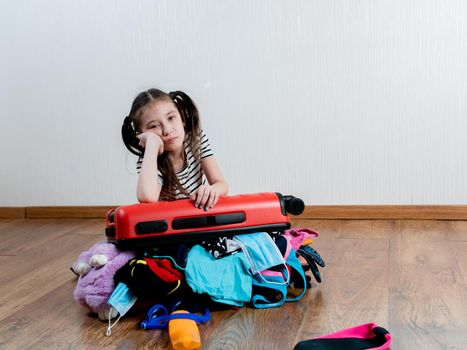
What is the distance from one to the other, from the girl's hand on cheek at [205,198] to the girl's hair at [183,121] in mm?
205

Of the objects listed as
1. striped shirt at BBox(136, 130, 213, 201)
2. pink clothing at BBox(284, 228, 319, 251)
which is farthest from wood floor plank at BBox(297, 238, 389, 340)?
striped shirt at BBox(136, 130, 213, 201)

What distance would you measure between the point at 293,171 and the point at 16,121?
4.01 ft

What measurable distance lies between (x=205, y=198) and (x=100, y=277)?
0.29 meters

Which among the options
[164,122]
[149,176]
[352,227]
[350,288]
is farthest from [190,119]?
[352,227]

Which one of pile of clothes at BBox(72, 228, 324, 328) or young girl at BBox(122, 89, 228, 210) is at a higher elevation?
young girl at BBox(122, 89, 228, 210)

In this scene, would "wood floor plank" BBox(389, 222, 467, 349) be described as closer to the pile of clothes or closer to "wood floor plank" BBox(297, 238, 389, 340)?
"wood floor plank" BBox(297, 238, 389, 340)

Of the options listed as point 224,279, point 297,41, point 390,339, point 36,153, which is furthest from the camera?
point 36,153

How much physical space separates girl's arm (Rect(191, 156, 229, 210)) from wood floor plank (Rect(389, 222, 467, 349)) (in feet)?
1.48

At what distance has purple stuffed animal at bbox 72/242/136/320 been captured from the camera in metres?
1.34

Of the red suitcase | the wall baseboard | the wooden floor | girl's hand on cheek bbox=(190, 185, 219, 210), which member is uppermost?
girl's hand on cheek bbox=(190, 185, 219, 210)

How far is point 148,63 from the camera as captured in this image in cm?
254

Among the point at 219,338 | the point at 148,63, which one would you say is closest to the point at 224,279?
the point at 219,338

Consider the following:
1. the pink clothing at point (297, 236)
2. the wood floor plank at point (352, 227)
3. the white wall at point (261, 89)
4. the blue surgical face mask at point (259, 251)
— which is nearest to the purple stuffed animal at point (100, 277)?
the blue surgical face mask at point (259, 251)

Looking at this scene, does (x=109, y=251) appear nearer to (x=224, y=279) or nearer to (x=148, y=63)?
(x=224, y=279)
